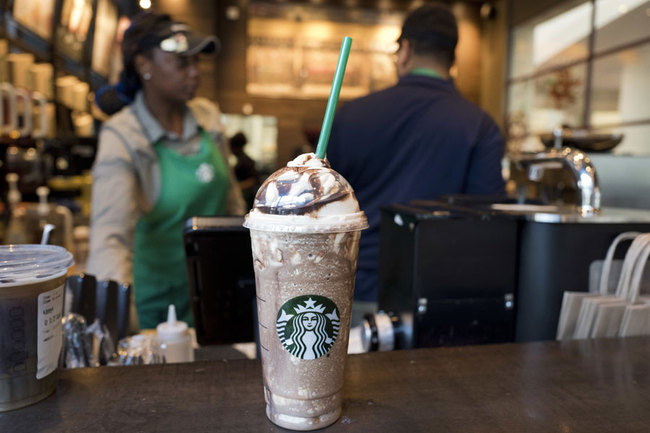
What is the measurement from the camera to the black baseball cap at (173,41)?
5.90ft

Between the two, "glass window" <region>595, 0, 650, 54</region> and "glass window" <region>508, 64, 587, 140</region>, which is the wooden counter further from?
"glass window" <region>508, 64, 587, 140</region>

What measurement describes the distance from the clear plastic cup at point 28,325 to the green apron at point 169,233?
1127 mm

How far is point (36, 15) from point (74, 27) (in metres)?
1.06

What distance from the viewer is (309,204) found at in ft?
1.93

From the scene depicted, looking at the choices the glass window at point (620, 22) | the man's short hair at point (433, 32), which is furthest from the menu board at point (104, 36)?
the glass window at point (620, 22)

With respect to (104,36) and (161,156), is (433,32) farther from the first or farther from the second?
(104,36)

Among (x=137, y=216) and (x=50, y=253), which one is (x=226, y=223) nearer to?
(x=50, y=253)

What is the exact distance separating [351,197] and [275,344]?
193 mm

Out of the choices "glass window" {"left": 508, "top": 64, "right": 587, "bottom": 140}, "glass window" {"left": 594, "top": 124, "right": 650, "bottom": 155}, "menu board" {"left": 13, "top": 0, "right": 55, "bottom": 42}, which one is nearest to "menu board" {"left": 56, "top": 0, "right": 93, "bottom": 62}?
"menu board" {"left": 13, "top": 0, "right": 55, "bottom": 42}

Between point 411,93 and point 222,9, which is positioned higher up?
point 222,9

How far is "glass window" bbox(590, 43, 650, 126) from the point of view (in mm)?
6027

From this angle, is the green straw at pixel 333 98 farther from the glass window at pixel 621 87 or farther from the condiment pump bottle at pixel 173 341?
the glass window at pixel 621 87

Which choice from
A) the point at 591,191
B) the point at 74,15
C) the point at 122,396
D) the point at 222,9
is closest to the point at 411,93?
the point at 591,191

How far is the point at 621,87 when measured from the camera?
645 cm
